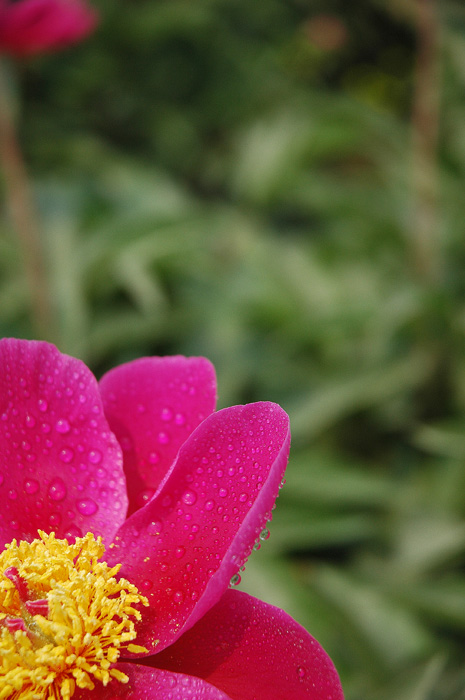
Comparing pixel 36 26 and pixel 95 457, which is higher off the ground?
pixel 36 26

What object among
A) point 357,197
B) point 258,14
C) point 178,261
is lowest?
point 178,261

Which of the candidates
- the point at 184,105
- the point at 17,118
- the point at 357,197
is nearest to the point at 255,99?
the point at 184,105

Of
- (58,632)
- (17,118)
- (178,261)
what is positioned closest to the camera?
(58,632)

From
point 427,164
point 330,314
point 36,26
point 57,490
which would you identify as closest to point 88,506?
point 57,490

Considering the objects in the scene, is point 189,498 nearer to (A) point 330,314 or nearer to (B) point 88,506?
(B) point 88,506

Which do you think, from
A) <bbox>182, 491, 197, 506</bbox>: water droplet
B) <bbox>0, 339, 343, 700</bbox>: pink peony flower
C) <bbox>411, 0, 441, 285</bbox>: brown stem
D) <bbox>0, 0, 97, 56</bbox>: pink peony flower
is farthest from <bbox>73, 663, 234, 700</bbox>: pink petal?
<bbox>411, 0, 441, 285</bbox>: brown stem

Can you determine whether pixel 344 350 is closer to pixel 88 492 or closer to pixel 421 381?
pixel 421 381

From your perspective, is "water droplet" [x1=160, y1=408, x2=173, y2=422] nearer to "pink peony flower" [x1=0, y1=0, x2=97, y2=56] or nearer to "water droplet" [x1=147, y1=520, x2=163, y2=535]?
"water droplet" [x1=147, y1=520, x2=163, y2=535]
